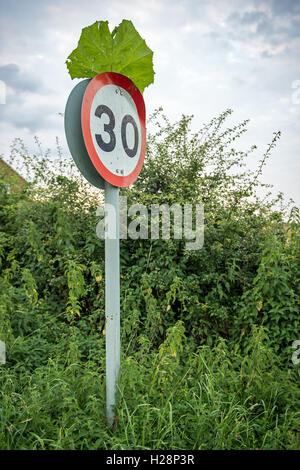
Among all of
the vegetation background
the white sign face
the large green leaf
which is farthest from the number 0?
the vegetation background

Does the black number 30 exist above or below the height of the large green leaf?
below

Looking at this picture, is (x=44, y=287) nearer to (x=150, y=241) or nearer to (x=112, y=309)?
(x=150, y=241)

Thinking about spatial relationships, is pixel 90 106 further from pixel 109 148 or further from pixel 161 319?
pixel 161 319

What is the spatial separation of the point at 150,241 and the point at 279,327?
1.69 metres

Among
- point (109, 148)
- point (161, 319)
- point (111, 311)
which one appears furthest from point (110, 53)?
point (161, 319)

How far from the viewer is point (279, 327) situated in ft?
11.0

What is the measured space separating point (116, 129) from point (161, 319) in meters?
2.24

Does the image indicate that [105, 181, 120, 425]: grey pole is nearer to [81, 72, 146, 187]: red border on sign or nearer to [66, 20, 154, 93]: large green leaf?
[81, 72, 146, 187]: red border on sign

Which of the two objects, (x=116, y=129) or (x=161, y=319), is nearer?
(x=116, y=129)

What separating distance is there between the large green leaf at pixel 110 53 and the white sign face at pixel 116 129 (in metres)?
0.19

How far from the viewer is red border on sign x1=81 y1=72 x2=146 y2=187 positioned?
6.32ft

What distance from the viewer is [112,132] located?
2.10 m

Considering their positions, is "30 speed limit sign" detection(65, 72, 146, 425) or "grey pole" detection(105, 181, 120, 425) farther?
"grey pole" detection(105, 181, 120, 425)
